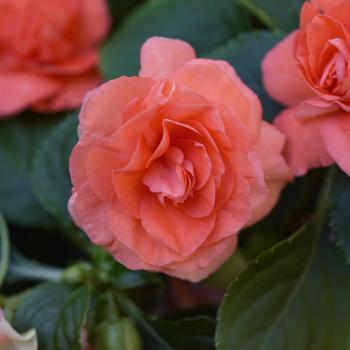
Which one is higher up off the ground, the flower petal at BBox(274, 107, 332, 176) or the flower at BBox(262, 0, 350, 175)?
the flower at BBox(262, 0, 350, 175)

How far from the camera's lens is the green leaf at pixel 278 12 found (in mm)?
804

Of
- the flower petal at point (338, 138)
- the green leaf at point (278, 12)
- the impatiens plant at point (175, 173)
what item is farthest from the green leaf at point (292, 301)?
the green leaf at point (278, 12)

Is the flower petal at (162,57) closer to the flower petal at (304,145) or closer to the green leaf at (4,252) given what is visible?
the flower petal at (304,145)

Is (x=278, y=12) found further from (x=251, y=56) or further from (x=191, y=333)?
(x=191, y=333)

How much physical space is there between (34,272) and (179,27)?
0.31 m

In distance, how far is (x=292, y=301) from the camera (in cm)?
67

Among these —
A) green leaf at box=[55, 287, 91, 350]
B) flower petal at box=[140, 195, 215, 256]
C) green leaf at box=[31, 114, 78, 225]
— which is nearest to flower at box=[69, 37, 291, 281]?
flower petal at box=[140, 195, 215, 256]

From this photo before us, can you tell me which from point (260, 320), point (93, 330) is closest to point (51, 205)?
point (93, 330)

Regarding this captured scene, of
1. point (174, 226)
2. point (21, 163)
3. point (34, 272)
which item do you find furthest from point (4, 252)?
point (174, 226)

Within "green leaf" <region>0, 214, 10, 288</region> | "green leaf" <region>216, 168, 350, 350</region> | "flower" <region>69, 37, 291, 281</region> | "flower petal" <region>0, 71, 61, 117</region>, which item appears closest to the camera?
"flower" <region>69, 37, 291, 281</region>

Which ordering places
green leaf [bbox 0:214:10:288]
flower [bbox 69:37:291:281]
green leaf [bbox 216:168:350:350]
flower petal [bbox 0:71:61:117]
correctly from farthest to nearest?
flower petal [bbox 0:71:61:117], green leaf [bbox 0:214:10:288], green leaf [bbox 216:168:350:350], flower [bbox 69:37:291:281]

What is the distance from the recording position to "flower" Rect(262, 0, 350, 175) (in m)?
0.56

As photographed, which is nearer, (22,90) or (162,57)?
(162,57)

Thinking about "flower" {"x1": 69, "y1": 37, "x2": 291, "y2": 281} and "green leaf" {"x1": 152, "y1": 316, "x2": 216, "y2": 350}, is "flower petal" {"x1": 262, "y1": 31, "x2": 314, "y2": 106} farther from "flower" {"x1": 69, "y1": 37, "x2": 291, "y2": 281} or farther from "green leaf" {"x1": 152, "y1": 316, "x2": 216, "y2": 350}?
"green leaf" {"x1": 152, "y1": 316, "x2": 216, "y2": 350}
